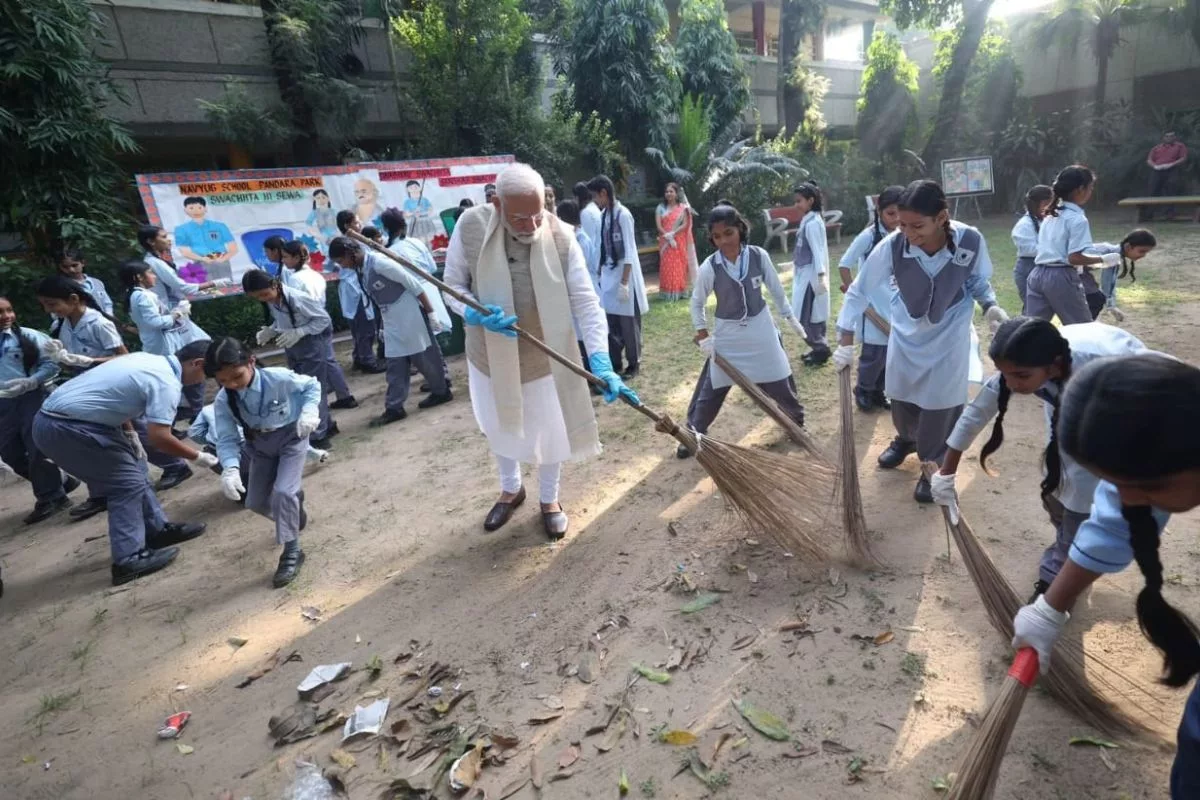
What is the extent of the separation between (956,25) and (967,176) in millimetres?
4612

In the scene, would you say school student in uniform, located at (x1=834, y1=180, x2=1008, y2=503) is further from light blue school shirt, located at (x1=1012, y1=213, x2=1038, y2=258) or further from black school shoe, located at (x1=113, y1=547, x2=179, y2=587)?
black school shoe, located at (x1=113, y1=547, x2=179, y2=587)

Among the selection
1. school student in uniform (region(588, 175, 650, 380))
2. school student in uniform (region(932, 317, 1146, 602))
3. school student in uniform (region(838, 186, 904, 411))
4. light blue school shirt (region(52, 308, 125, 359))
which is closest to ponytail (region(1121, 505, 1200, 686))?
school student in uniform (region(932, 317, 1146, 602))

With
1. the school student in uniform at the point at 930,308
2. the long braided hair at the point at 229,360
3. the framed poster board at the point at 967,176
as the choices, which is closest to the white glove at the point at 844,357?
the school student in uniform at the point at 930,308

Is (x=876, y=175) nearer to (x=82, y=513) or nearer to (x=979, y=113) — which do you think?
(x=979, y=113)

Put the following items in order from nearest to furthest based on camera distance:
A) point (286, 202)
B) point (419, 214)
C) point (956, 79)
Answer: point (286, 202) < point (419, 214) < point (956, 79)

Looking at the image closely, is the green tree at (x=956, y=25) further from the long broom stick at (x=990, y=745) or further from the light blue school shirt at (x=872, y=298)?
the long broom stick at (x=990, y=745)

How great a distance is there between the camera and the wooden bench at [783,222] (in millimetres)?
13328

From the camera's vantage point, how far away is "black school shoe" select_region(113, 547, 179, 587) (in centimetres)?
380

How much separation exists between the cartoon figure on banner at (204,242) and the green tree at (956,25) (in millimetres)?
16314

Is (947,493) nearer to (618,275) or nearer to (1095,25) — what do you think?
(618,275)

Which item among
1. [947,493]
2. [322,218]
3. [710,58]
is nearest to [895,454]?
[947,493]

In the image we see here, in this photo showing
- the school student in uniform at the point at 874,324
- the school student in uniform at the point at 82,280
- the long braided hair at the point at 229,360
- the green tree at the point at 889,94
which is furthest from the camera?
the green tree at the point at 889,94

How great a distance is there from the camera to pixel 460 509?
420 centimetres

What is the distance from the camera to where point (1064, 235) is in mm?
4270
